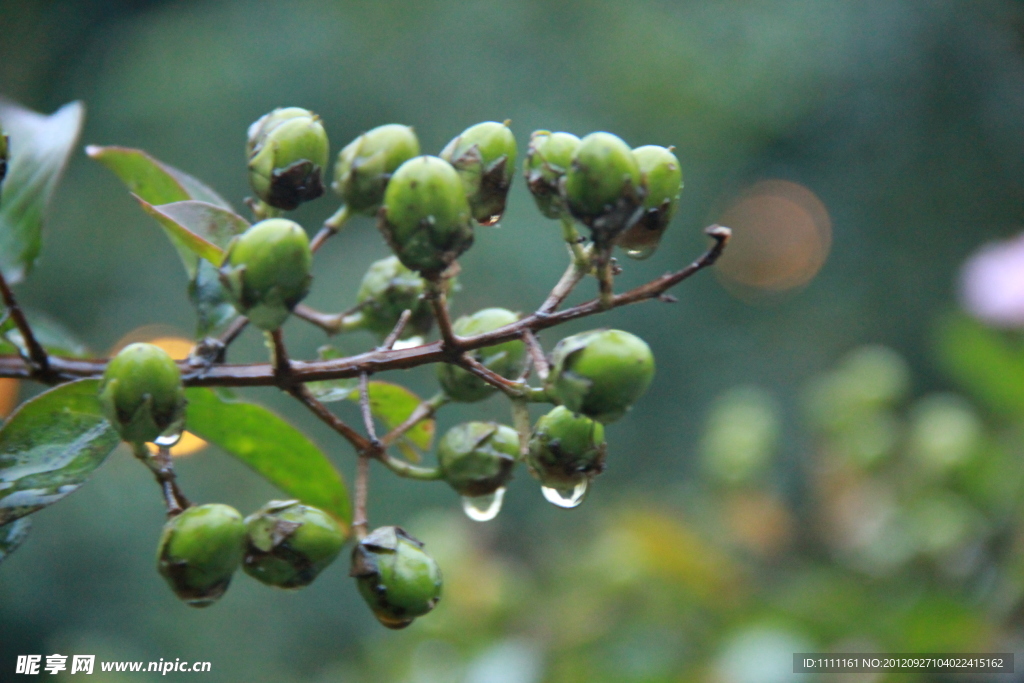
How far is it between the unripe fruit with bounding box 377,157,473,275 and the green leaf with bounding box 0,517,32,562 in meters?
0.43

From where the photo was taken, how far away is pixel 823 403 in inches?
96.8

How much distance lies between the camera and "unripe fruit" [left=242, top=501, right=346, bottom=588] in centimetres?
86

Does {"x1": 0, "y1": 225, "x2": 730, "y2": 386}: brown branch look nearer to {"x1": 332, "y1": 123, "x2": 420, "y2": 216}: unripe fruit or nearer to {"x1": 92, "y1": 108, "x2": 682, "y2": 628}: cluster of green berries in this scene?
{"x1": 92, "y1": 108, "x2": 682, "y2": 628}: cluster of green berries

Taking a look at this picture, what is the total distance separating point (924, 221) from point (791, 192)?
42.8 inches

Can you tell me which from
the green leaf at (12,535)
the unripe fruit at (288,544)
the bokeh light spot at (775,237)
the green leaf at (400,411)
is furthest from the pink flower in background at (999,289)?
the bokeh light spot at (775,237)

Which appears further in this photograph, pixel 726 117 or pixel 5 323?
pixel 726 117

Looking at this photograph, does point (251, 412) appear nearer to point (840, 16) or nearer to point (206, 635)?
point (206, 635)

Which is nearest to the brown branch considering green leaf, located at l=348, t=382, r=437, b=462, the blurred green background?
green leaf, located at l=348, t=382, r=437, b=462

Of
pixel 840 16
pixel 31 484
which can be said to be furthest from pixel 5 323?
pixel 840 16

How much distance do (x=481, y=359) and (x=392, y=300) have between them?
0.15m

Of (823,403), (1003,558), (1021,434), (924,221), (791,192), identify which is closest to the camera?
(1003,558)

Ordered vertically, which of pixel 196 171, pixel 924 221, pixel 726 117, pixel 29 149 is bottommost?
pixel 924 221

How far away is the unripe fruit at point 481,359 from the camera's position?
96cm

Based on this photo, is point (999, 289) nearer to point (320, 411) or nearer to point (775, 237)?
point (320, 411)
